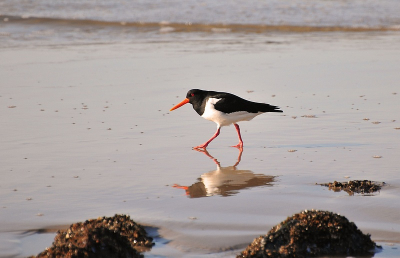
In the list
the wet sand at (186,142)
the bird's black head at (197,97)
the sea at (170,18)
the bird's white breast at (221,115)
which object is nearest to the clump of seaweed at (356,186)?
the wet sand at (186,142)

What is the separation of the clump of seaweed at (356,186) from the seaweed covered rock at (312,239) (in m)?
Answer: 1.37

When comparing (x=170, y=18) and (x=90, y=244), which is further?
(x=170, y=18)

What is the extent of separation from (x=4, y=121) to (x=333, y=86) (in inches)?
221

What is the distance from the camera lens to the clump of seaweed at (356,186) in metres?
5.18

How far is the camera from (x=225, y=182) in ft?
18.7

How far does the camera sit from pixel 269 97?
377 inches

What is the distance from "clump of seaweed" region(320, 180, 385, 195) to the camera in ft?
17.0

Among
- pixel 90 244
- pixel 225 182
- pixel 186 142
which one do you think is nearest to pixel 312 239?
pixel 90 244

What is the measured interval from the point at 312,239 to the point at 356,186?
1.67 metres

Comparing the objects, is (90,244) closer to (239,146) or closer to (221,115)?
(239,146)

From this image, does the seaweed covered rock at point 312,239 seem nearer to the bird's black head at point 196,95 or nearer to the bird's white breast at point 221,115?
the bird's white breast at point 221,115

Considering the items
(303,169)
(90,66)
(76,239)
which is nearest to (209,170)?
(303,169)

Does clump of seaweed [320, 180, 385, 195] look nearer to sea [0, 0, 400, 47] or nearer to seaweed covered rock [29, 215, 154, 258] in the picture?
seaweed covered rock [29, 215, 154, 258]

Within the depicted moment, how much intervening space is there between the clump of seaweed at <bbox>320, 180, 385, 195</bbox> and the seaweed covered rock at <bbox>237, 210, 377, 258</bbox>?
1370 mm
